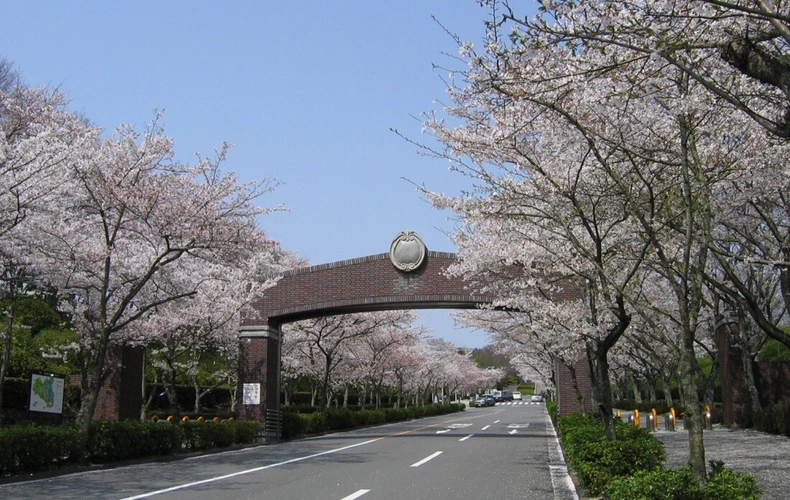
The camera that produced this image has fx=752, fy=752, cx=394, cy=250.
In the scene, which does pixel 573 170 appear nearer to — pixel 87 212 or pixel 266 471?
pixel 266 471

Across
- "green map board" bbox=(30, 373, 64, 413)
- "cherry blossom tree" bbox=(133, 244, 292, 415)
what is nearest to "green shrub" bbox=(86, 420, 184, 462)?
"green map board" bbox=(30, 373, 64, 413)

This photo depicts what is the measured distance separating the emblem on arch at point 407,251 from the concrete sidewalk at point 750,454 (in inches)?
395

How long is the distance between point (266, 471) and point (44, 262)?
7570 mm

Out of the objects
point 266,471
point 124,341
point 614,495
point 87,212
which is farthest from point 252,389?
point 614,495

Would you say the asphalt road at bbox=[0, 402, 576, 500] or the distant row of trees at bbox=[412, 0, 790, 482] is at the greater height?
the distant row of trees at bbox=[412, 0, 790, 482]

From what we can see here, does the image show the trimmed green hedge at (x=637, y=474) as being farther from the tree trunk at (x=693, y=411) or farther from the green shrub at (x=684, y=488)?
the tree trunk at (x=693, y=411)

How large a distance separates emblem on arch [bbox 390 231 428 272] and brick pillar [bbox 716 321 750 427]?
11446 mm

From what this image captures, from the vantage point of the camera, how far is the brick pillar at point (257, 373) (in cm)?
2702

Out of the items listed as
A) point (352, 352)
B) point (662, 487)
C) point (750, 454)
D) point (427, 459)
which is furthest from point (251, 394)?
point (662, 487)

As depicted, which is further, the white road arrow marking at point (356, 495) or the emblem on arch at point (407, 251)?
the emblem on arch at point (407, 251)

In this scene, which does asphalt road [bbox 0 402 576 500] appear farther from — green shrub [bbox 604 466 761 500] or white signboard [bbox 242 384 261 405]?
white signboard [bbox 242 384 261 405]

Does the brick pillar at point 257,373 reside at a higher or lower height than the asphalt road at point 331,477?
higher

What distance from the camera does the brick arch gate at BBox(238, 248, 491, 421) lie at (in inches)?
1045

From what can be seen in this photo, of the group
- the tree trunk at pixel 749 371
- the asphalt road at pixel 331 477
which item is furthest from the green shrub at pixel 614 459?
the tree trunk at pixel 749 371
